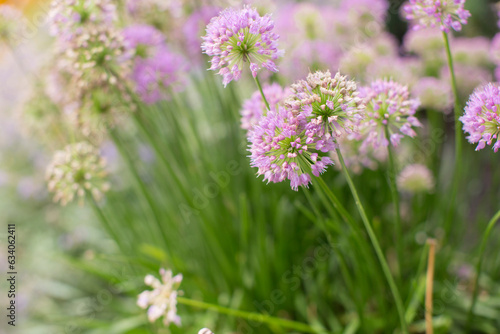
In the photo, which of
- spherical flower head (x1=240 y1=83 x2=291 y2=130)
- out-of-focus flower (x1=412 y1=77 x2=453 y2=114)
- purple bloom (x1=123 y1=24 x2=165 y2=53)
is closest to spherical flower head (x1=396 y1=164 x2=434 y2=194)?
out-of-focus flower (x1=412 y1=77 x2=453 y2=114)

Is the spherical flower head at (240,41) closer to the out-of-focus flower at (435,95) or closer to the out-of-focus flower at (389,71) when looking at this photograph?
the out-of-focus flower at (389,71)

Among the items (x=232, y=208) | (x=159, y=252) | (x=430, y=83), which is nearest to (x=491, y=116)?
(x=430, y=83)

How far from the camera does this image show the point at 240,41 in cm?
83

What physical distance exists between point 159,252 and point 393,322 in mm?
901

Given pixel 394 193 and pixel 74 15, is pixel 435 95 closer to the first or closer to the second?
pixel 394 193

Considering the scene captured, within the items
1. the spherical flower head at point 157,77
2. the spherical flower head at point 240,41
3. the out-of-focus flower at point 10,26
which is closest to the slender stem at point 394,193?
the spherical flower head at point 240,41

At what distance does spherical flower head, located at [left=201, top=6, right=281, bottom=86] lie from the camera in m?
0.83

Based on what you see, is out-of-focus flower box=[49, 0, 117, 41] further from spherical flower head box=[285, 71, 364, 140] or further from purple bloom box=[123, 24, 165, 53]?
spherical flower head box=[285, 71, 364, 140]

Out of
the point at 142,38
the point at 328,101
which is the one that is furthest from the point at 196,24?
the point at 328,101

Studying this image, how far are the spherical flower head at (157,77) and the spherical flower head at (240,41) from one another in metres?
0.64

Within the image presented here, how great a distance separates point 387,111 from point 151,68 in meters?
0.87

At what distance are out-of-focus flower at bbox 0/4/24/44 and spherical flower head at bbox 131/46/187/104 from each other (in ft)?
2.18

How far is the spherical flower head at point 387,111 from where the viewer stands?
0.96 meters

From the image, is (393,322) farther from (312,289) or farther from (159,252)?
(159,252)
